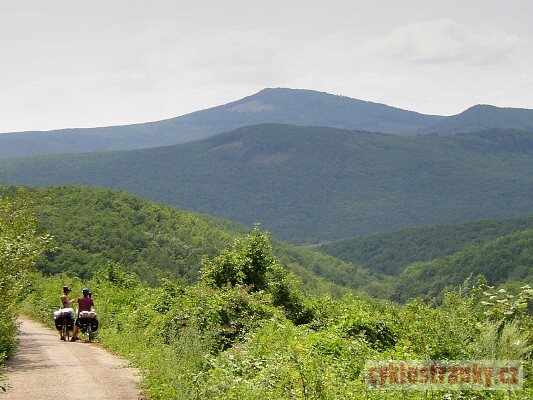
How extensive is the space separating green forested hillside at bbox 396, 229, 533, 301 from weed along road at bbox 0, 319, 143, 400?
138m

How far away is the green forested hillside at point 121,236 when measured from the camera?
89.8 metres

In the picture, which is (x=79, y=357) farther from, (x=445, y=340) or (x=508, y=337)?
(x=508, y=337)

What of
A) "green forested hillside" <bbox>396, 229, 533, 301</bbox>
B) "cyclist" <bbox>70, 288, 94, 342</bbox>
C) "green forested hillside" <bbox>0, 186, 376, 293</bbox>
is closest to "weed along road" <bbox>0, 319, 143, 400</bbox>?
"cyclist" <bbox>70, 288, 94, 342</bbox>

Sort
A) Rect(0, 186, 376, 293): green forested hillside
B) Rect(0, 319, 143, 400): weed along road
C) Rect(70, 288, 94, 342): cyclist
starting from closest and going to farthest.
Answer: Rect(0, 319, 143, 400): weed along road < Rect(70, 288, 94, 342): cyclist < Rect(0, 186, 376, 293): green forested hillside

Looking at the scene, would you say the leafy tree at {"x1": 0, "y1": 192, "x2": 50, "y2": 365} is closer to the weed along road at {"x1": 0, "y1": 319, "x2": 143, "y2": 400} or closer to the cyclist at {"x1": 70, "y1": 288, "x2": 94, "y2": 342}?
the weed along road at {"x1": 0, "y1": 319, "x2": 143, "y2": 400}

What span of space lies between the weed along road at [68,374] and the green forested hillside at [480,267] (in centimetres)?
13806

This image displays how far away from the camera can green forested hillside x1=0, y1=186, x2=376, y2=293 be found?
8979 centimetres

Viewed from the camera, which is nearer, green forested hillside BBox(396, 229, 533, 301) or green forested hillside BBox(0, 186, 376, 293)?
green forested hillside BBox(0, 186, 376, 293)

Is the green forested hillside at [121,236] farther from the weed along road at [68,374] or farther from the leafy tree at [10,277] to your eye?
the weed along road at [68,374]

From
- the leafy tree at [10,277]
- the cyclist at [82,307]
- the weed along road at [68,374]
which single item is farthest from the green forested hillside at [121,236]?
the weed along road at [68,374]

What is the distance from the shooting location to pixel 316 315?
76.6 ft

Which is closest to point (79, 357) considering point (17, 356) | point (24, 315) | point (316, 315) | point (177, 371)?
point (17, 356)

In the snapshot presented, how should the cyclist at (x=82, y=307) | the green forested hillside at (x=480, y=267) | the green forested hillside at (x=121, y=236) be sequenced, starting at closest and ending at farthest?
1. the cyclist at (x=82, y=307)
2. the green forested hillside at (x=121, y=236)
3. the green forested hillside at (x=480, y=267)

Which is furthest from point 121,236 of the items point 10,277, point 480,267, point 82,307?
point 10,277
